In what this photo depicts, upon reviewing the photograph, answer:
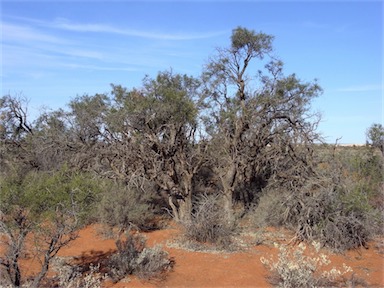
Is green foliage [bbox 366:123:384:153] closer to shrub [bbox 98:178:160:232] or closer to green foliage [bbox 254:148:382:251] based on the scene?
green foliage [bbox 254:148:382:251]

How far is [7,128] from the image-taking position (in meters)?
20.8

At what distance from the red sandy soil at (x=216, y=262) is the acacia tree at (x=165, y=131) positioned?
1765 mm

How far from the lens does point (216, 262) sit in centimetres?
996

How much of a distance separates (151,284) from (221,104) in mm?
7275

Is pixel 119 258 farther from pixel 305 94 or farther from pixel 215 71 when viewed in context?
pixel 305 94

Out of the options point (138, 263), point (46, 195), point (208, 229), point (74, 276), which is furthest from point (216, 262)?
point (46, 195)

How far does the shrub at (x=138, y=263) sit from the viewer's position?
29.8 feet

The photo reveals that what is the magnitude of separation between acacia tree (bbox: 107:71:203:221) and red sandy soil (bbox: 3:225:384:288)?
1765 millimetres

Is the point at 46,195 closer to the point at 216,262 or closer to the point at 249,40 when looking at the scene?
the point at 216,262

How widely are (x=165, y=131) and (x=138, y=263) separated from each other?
536cm

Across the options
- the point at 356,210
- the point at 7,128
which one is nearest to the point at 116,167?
the point at 356,210

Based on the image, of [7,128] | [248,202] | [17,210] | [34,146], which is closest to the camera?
[17,210]

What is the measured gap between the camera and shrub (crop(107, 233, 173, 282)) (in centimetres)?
909

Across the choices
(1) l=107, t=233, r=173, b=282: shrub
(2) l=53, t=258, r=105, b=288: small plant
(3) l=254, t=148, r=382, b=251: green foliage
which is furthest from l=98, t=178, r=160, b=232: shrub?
(3) l=254, t=148, r=382, b=251: green foliage
